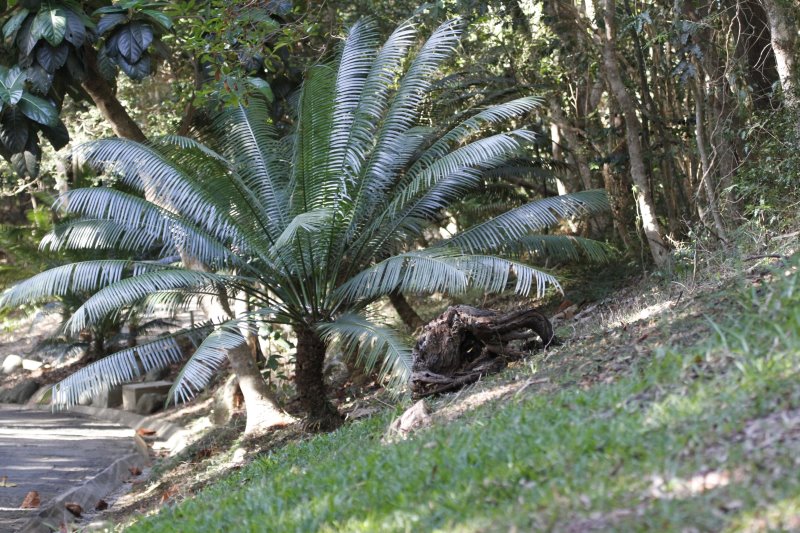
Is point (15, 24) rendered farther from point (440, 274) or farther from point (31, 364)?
point (31, 364)

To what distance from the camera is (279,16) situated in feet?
36.1

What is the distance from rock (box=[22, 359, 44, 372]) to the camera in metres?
22.3

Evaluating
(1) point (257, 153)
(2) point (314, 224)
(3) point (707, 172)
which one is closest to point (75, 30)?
(1) point (257, 153)

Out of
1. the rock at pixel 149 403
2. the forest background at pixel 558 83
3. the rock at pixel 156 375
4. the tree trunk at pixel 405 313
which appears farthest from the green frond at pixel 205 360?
the rock at pixel 156 375

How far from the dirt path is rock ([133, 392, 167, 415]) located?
0.63 m

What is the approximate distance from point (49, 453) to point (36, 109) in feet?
20.0

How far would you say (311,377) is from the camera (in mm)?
10055

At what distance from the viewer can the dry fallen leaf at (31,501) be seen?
33.8 ft

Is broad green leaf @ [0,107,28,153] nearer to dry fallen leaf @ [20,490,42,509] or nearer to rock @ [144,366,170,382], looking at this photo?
dry fallen leaf @ [20,490,42,509]

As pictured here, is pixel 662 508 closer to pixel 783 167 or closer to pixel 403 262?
pixel 403 262

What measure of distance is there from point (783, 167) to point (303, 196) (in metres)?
5.04

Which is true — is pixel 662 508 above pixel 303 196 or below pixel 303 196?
below

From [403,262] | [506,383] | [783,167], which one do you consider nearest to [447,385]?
[506,383]

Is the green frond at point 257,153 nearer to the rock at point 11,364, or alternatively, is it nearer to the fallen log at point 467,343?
the fallen log at point 467,343
